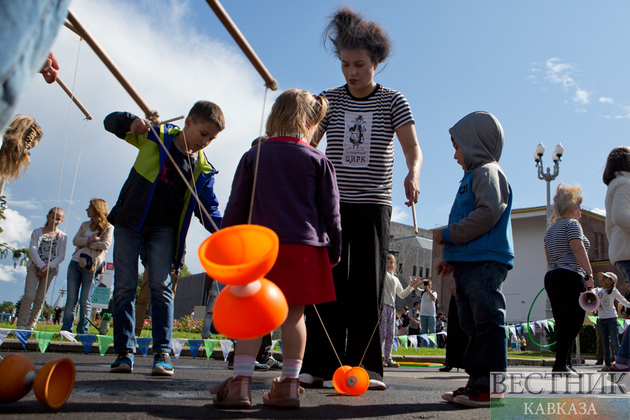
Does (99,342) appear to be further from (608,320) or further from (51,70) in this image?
(608,320)

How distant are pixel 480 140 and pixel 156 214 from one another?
234 centimetres

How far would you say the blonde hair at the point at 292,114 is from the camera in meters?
2.79

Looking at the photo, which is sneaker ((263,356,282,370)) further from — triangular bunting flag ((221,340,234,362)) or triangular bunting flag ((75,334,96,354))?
triangular bunting flag ((75,334,96,354))

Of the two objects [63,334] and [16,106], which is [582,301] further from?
[63,334]

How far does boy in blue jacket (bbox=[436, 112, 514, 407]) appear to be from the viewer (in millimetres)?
2846

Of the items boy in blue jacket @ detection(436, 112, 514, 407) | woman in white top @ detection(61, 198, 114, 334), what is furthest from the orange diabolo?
woman in white top @ detection(61, 198, 114, 334)

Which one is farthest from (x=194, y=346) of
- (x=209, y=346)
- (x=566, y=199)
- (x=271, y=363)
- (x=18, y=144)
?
(x=566, y=199)

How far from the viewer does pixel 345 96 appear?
3.79m

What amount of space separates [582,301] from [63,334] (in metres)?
5.84

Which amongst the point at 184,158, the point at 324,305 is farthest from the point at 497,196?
the point at 184,158

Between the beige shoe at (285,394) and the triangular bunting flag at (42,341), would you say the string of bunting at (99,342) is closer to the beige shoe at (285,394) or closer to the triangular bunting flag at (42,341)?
the triangular bunting flag at (42,341)

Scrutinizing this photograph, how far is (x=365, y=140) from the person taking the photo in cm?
361

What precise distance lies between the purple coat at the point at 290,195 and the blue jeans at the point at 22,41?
5.45ft

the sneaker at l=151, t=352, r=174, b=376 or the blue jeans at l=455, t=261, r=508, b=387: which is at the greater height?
the blue jeans at l=455, t=261, r=508, b=387
